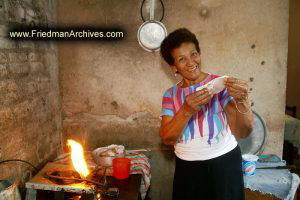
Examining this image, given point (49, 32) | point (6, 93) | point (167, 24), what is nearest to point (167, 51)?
point (167, 24)

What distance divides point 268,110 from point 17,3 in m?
3.04

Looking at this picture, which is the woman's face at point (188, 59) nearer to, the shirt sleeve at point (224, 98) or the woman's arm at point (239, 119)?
the shirt sleeve at point (224, 98)

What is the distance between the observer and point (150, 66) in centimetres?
346

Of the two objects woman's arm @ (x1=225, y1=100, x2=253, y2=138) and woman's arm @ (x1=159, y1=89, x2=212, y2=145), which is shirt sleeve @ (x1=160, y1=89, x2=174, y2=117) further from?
woman's arm @ (x1=225, y1=100, x2=253, y2=138)

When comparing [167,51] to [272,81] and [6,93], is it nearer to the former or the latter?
[6,93]

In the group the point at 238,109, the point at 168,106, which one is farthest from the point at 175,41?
the point at 238,109

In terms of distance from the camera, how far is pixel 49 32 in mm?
3287

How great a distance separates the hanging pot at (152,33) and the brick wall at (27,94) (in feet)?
3.65

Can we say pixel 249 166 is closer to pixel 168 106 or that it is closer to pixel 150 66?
pixel 168 106

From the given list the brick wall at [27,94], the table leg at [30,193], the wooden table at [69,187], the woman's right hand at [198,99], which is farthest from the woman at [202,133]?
the brick wall at [27,94]

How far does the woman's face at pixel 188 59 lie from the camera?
2.19 m

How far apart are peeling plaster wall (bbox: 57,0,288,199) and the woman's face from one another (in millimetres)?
1230

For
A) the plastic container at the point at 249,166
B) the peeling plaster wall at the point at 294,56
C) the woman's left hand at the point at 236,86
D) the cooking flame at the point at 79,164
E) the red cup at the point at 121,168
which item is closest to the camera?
the woman's left hand at the point at 236,86

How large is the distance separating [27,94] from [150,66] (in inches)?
58.0
